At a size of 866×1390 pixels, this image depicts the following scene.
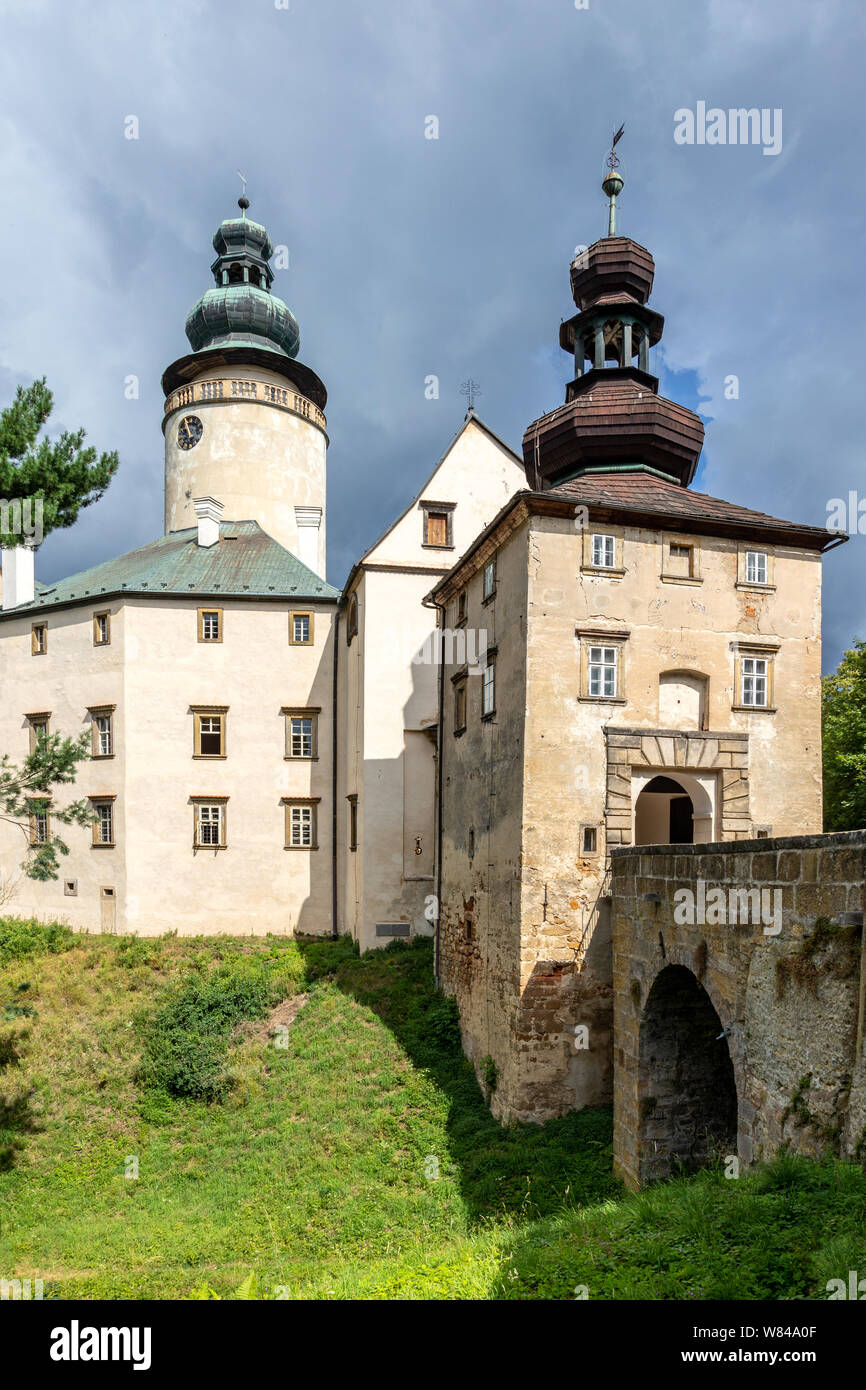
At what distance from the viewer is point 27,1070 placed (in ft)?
64.8

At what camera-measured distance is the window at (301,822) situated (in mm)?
27734

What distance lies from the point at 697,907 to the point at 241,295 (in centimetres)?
3498

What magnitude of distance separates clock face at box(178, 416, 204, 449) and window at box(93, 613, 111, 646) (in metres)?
9.72

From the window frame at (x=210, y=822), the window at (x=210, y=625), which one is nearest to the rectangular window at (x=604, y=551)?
the window at (x=210, y=625)

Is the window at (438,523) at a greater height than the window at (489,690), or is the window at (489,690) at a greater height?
the window at (438,523)

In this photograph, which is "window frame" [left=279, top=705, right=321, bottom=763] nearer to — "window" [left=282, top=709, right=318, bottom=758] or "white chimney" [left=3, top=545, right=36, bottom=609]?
"window" [left=282, top=709, right=318, bottom=758]

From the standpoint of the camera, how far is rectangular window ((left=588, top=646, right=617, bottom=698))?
15.7 meters

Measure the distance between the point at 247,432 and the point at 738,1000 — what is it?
1186 inches

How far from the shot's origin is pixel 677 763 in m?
15.7

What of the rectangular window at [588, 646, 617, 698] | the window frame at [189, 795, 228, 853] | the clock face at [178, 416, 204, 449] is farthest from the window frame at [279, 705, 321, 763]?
the rectangular window at [588, 646, 617, 698]

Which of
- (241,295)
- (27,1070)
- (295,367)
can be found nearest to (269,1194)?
(27,1070)

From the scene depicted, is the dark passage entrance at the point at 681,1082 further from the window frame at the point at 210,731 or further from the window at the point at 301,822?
the window frame at the point at 210,731

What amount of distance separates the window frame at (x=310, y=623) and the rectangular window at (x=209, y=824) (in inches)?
231

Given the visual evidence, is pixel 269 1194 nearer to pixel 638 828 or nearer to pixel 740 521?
pixel 638 828
